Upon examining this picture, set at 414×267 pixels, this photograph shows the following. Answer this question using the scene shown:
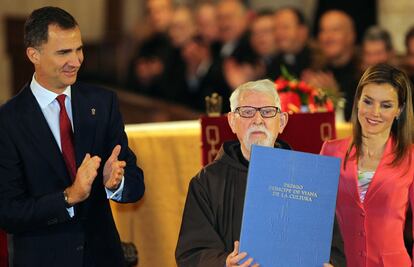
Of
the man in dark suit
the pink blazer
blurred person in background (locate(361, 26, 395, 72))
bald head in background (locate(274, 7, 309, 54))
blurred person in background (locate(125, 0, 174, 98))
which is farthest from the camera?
Answer: blurred person in background (locate(125, 0, 174, 98))

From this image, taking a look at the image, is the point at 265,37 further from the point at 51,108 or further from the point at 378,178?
the point at 51,108

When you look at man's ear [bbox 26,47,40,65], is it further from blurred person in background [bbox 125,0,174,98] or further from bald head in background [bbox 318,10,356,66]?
blurred person in background [bbox 125,0,174,98]

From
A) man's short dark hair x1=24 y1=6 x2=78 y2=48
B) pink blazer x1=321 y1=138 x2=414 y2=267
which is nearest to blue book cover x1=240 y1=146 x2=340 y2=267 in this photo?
pink blazer x1=321 y1=138 x2=414 y2=267

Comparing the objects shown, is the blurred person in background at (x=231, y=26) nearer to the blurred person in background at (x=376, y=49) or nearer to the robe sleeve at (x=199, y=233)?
the blurred person in background at (x=376, y=49)

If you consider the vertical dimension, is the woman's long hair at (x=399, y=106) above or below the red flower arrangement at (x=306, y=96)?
above

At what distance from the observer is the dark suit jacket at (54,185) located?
407cm

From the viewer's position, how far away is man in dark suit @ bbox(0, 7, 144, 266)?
4.07 metres

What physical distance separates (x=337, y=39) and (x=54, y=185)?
4.92m

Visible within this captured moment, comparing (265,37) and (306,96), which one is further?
(265,37)

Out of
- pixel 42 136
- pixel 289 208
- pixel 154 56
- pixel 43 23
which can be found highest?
pixel 43 23

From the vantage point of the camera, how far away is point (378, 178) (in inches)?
174

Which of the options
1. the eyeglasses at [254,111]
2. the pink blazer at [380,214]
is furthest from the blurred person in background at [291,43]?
the eyeglasses at [254,111]

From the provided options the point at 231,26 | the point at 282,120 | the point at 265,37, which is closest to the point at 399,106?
the point at 282,120

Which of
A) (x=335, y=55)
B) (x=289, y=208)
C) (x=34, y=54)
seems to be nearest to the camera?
(x=289, y=208)
